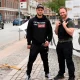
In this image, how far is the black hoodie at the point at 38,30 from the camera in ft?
23.5

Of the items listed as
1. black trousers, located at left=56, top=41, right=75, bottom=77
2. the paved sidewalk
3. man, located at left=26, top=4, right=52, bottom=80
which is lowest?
the paved sidewalk

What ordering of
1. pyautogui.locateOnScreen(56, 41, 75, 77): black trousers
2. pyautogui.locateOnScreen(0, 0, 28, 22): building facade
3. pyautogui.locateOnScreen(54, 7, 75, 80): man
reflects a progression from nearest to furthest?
pyautogui.locateOnScreen(54, 7, 75, 80): man < pyautogui.locateOnScreen(56, 41, 75, 77): black trousers < pyautogui.locateOnScreen(0, 0, 28, 22): building facade

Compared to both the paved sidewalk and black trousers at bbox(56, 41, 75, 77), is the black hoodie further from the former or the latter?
the paved sidewalk

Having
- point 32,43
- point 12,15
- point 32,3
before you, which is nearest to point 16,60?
point 32,43

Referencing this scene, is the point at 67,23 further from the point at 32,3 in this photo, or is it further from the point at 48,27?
the point at 32,3

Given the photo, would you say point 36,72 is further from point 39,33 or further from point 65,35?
point 65,35

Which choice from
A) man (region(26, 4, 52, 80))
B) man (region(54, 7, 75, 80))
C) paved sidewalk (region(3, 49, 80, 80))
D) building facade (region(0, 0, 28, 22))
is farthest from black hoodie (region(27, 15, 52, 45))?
building facade (region(0, 0, 28, 22))

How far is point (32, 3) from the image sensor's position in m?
136

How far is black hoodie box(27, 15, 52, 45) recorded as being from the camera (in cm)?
715

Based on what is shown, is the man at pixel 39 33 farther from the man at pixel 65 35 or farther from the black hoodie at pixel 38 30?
the man at pixel 65 35

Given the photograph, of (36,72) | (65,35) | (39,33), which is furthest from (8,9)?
(65,35)

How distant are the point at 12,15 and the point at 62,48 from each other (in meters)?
96.4

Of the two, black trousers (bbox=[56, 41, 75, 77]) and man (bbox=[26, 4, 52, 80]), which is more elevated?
man (bbox=[26, 4, 52, 80])

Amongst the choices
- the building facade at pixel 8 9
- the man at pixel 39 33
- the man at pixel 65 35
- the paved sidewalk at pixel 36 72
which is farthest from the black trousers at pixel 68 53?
the building facade at pixel 8 9
